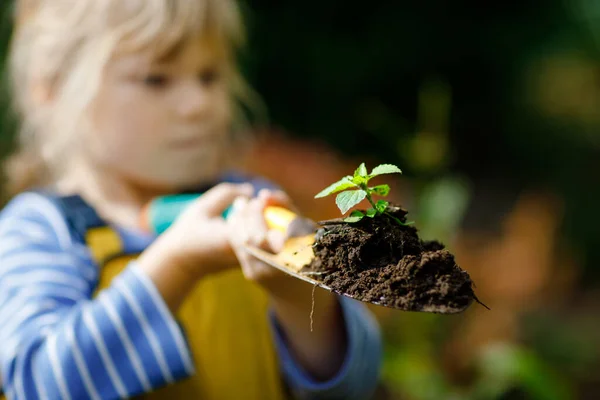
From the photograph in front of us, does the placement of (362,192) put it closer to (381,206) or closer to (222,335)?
(381,206)

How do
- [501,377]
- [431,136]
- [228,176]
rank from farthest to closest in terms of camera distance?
[431,136] < [501,377] < [228,176]

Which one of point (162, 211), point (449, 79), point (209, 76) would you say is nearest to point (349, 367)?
point (162, 211)

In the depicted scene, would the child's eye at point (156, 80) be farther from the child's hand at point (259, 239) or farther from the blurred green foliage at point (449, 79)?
the blurred green foliage at point (449, 79)

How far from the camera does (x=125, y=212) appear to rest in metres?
0.87

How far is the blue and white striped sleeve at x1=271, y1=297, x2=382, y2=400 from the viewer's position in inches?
30.3

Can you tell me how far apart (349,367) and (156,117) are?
1.19 feet

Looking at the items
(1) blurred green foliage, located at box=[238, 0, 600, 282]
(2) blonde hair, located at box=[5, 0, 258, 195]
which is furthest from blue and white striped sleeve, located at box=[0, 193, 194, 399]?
(1) blurred green foliage, located at box=[238, 0, 600, 282]

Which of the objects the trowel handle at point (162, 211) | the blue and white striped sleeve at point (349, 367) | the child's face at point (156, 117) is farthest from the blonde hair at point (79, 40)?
the blue and white striped sleeve at point (349, 367)

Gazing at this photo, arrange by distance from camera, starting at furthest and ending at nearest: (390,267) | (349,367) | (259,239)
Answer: (349,367)
(259,239)
(390,267)

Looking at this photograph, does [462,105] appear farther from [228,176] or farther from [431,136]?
[228,176]

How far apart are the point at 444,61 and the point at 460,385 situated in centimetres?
101

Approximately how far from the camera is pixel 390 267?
1.64 feet

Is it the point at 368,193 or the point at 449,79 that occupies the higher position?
the point at 368,193

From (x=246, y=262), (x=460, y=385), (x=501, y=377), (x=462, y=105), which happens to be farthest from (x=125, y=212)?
(x=462, y=105)
